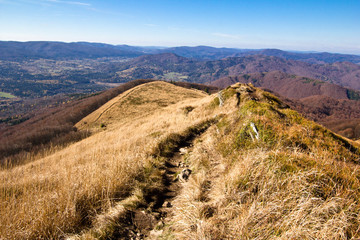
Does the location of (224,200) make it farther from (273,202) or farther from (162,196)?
(162,196)

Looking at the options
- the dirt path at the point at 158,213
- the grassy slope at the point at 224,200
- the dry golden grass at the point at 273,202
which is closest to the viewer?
the dry golden grass at the point at 273,202

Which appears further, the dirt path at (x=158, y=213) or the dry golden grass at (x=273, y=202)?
the dirt path at (x=158, y=213)

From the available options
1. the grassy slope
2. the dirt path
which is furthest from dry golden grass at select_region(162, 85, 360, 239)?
the dirt path

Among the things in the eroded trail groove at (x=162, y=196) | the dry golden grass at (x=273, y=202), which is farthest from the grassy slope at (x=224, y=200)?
the eroded trail groove at (x=162, y=196)

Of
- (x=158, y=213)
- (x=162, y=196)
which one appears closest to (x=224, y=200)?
(x=158, y=213)

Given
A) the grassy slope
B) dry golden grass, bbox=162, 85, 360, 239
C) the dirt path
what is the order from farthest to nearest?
the dirt path → the grassy slope → dry golden grass, bbox=162, 85, 360, 239

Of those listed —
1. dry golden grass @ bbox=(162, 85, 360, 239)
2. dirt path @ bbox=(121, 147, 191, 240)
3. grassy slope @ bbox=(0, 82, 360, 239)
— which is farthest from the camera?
dirt path @ bbox=(121, 147, 191, 240)

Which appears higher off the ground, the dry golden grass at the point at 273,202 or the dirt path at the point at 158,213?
the dry golden grass at the point at 273,202

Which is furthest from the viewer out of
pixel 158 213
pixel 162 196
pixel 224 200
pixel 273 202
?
→ pixel 162 196

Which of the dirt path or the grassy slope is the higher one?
the grassy slope

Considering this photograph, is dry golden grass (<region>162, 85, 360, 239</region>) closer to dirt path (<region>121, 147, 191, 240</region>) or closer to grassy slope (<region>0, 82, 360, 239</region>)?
grassy slope (<region>0, 82, 360, 239</region>)

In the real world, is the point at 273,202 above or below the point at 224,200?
above

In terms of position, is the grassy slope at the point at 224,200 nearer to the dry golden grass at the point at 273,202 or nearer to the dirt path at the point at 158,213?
the dry golden grass at the point at 273,202

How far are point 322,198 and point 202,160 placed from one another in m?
3.01
